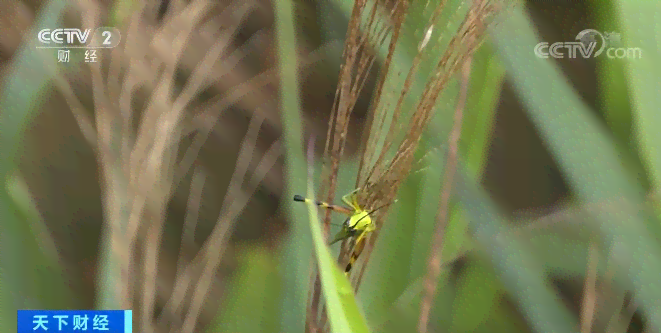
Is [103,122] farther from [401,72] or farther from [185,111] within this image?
[401,72]

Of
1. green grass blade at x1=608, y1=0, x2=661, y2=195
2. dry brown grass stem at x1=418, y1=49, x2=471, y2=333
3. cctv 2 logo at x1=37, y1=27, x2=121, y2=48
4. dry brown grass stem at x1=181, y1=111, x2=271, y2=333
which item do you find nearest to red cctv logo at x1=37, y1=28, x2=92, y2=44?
cctv 2 logo at x1=37, y1=27, x2=121, y2=48

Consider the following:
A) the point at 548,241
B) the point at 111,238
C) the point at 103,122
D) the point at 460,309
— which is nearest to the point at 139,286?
the point at 111,238

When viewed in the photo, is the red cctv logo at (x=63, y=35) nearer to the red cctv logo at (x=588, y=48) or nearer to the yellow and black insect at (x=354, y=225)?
the yellow and black insect at (x=354, y=225)

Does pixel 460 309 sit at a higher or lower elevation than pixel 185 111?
lower

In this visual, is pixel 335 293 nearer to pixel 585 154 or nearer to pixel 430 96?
pixel 430 96

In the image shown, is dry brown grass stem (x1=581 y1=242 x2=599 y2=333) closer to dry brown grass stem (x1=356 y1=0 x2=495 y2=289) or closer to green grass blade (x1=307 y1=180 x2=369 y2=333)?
dry brown grass stem (x1=356 y1=0 x2=495 y2=289)

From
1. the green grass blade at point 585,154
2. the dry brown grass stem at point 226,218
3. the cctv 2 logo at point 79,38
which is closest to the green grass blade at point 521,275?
the green grass blade at point 585,154

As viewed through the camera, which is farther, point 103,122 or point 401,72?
point 103,122
